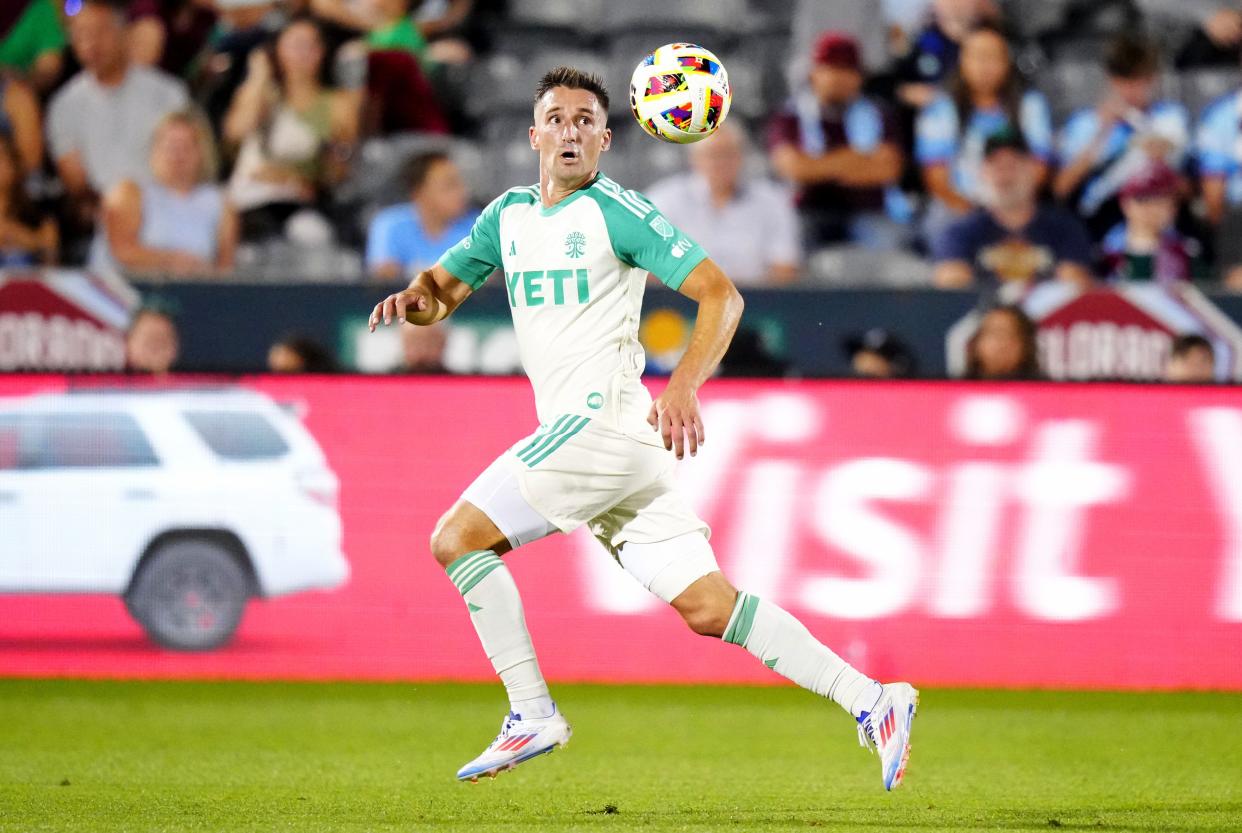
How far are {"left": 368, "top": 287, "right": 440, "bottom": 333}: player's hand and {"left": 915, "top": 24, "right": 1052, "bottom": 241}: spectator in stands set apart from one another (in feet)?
21.5

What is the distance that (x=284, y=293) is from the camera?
32.1 feet

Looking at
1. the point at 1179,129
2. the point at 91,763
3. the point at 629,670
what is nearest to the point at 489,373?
the point at 629,670

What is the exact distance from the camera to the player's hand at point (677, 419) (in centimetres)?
451

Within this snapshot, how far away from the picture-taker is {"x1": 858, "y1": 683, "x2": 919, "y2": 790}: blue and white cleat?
4738 millimetres

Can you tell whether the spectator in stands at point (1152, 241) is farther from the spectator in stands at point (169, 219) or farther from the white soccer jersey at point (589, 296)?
the white soccer jersey at point (589, 296)

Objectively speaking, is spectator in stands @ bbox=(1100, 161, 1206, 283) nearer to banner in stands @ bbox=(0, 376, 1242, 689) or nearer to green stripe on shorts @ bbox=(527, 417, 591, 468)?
banner in stands @ bbox=(0, 376, 1242, 689)

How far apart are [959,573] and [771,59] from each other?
16.9 ft

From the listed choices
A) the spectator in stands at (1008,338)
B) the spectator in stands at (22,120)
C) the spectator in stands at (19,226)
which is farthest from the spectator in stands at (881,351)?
the spectator in stands at (22,120)

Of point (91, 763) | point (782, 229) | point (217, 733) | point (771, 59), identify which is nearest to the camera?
point (91, 763)

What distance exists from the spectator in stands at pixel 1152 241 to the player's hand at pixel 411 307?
6.73 m

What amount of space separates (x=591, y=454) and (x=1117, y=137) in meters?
7.59

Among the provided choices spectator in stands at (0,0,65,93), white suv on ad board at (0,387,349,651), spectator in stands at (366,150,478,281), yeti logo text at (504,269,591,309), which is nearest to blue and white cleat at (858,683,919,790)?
yeti logo text at (504,269,591,309)

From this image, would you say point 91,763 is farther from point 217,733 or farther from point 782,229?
point 782,229

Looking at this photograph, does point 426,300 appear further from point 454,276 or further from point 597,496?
point 597,496
